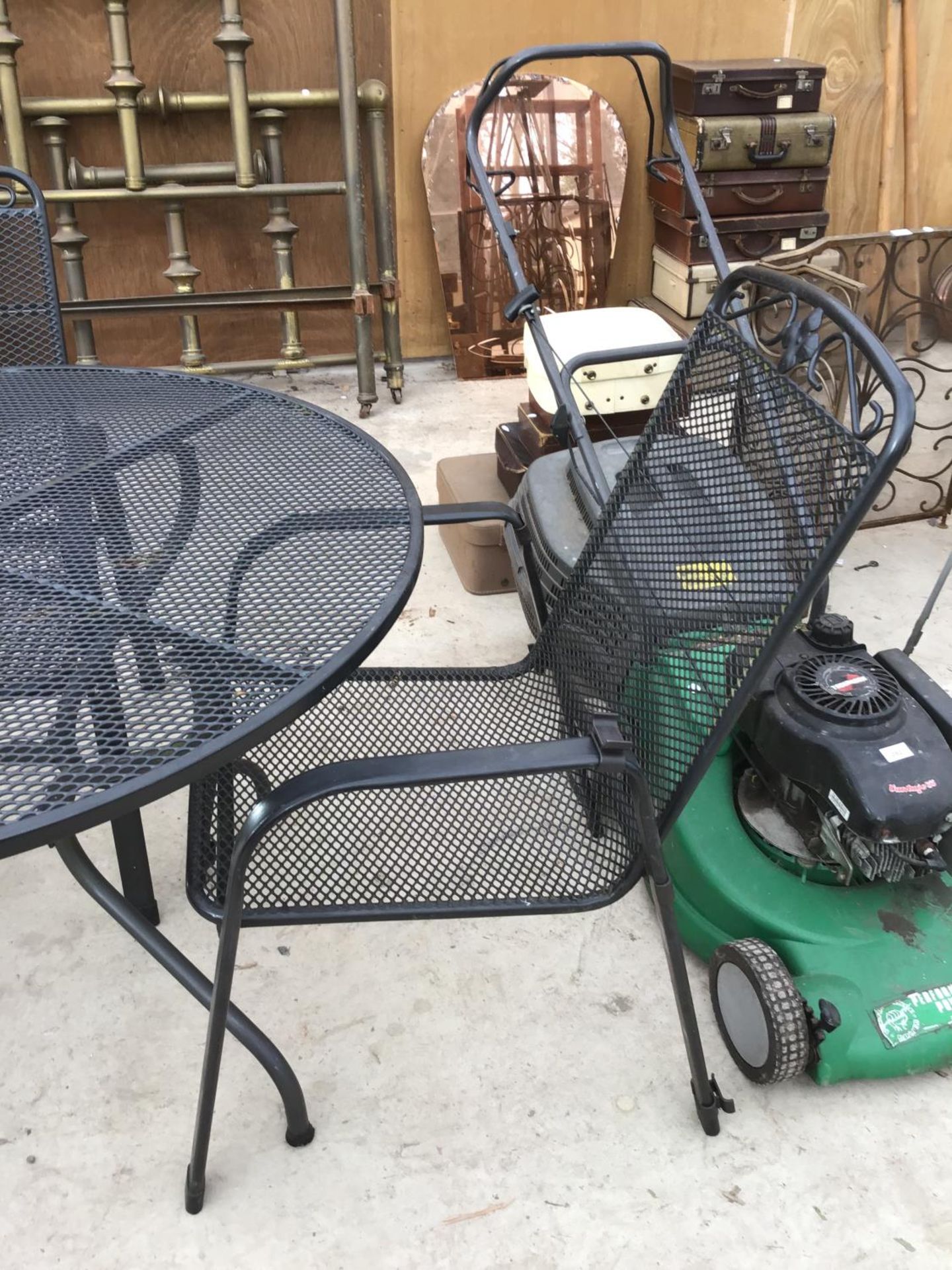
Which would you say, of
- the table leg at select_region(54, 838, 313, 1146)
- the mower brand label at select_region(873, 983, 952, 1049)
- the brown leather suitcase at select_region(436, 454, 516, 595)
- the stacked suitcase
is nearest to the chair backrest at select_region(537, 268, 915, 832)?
the mower brand label at select_region(873, 983, 952, 1049)

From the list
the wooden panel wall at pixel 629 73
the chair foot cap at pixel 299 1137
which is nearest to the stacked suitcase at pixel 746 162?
the wooden panel wall at pixel 629 73

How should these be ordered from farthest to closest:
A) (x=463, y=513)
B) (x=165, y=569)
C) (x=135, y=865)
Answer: (x=135, y=865) < (x=463, y=513) < (x=165, y=569)

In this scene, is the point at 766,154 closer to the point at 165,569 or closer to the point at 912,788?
the point at 912,788

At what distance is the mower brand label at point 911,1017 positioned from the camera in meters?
1.32

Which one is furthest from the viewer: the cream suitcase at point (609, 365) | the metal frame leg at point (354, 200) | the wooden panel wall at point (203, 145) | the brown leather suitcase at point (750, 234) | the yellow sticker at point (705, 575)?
the brown leather suitcase at point (750, 234)

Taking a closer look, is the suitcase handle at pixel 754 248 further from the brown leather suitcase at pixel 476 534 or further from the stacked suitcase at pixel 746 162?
the brown leather suitcase at pixel 476 534

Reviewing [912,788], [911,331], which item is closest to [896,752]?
[912,788]

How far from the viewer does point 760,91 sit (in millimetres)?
3373

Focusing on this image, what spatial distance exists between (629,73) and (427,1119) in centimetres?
350

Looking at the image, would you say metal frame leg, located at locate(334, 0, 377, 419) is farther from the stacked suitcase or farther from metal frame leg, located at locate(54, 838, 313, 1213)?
metal frame leg, located at locate(54, 838, 313, 1213)

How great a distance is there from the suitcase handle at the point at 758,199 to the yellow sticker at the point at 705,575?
8.66ft

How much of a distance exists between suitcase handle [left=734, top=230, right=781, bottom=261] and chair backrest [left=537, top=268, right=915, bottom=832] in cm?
240

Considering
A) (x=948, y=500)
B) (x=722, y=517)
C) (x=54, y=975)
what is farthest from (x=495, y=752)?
(x=948, y=500)

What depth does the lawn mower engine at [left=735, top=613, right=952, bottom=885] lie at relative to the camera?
128 cm
